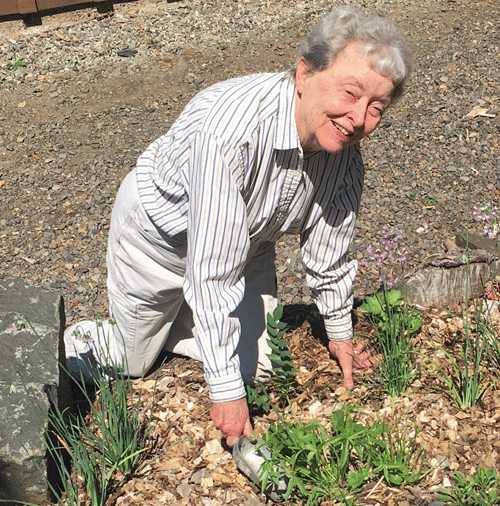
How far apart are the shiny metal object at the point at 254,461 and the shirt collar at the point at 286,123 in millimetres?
1027

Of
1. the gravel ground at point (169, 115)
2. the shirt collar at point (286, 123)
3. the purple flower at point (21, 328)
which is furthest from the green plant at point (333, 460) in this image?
the gravel ground at point (169, 115)

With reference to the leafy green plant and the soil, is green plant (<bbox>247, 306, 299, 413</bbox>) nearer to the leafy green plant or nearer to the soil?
the soil

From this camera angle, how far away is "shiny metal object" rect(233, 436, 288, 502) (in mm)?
2473

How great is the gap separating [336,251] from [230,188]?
77cm

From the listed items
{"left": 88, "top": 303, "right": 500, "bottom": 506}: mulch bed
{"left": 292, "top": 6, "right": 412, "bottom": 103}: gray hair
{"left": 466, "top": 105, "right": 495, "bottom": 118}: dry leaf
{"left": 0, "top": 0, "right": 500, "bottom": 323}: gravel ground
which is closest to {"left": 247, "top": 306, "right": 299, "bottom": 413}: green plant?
{"left": 88, "top": 303, "right": 500, "bottom": 506}: mulch bed

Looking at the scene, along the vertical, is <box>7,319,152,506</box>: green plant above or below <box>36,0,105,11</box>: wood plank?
below

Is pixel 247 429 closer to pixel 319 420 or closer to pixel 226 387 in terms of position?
pixel 226 387

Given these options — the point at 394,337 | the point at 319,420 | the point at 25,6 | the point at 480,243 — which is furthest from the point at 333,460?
the point at 25,6

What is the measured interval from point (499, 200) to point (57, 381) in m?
2.97

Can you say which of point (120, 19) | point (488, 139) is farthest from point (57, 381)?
point (120, 19)

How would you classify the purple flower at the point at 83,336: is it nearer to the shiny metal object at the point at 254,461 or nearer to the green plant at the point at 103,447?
the green plant at the point at 103,447

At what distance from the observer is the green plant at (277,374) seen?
2.77 m

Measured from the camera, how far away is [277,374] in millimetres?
3043

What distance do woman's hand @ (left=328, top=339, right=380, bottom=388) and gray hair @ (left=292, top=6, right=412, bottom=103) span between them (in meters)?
1.25
